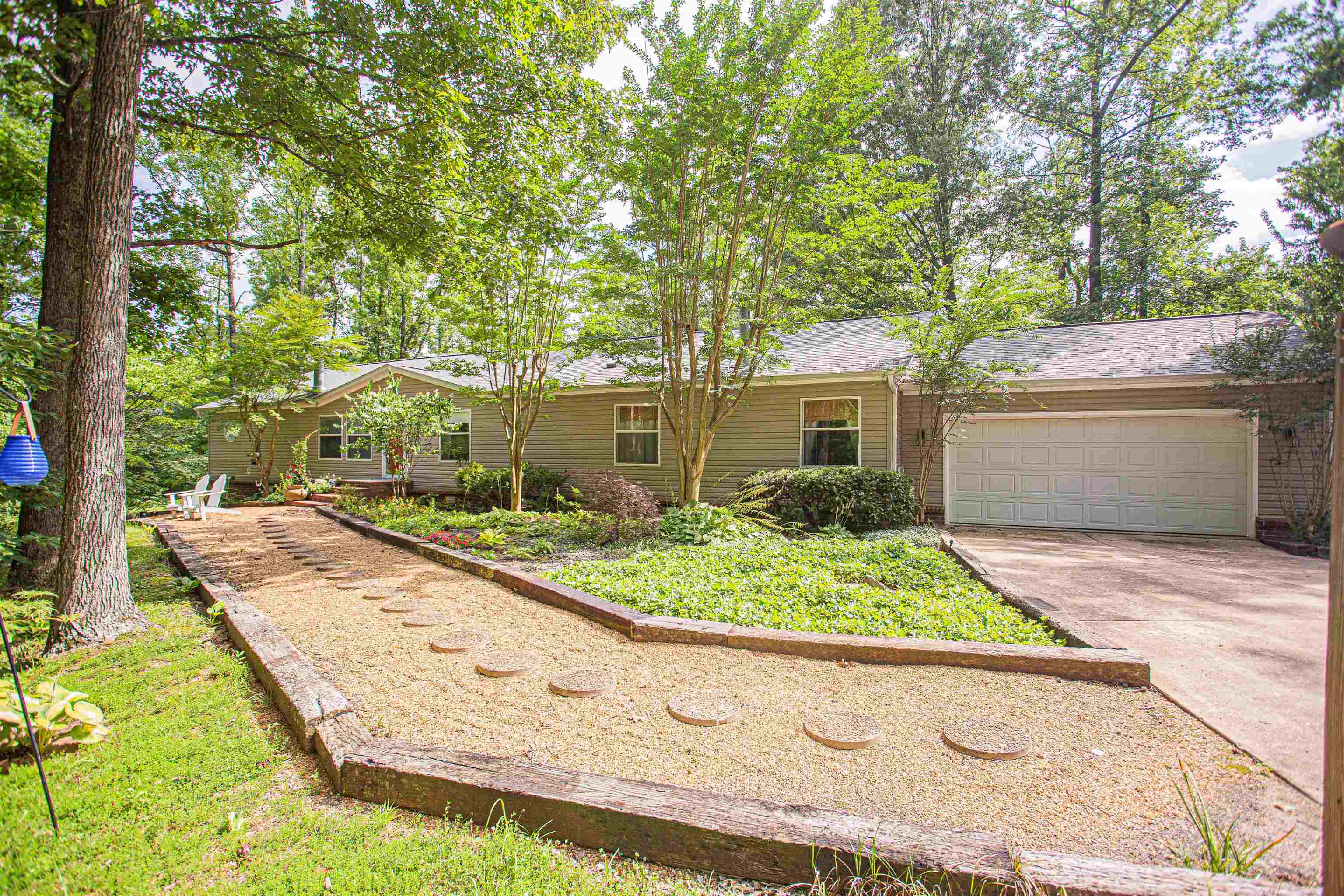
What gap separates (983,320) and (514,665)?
814 cm

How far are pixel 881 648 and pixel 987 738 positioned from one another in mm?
966

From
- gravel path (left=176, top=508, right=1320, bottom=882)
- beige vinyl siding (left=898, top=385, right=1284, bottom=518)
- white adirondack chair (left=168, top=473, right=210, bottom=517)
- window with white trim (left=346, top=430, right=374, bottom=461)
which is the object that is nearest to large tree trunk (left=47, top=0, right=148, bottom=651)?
gravel path (left=176, top=508, right=1320, bottom=882)

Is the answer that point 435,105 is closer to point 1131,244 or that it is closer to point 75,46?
point 75,46

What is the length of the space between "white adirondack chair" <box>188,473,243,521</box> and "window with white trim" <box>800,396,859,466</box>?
446 inches

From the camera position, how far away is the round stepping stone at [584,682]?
2930 millimetres

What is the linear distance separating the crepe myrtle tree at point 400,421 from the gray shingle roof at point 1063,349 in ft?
2.90

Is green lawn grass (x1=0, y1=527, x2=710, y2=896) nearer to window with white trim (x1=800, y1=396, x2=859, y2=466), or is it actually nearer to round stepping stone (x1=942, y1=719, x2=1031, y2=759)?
round stepping stone (x1=942, y1=719, x2=1031, y2=759)

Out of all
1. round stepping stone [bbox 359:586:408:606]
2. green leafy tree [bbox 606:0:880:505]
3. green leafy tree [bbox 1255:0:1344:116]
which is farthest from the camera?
green leafy tree [bbox 606:0:880:505]

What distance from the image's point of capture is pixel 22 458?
211cm

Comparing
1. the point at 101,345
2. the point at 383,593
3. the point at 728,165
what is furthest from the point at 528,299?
the point at 101,345

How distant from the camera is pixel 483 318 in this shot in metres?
9.02

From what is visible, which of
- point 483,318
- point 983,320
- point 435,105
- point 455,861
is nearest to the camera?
point 455,861

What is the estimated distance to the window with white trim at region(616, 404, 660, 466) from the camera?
11.4 m

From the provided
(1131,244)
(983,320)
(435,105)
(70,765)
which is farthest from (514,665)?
(1131,244)
